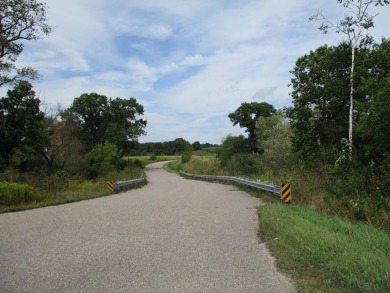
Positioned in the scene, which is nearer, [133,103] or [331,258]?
[331,258]

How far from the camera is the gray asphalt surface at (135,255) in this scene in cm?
521

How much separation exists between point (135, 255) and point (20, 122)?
30565 millimetres

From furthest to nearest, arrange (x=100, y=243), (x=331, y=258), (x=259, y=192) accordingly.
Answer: (x=259, y=192) < (x=100, y=243) < (x=331, y=258)

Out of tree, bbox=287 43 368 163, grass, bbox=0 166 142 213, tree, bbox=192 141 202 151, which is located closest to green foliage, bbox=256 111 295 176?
tree, bbox=287 43 368 163

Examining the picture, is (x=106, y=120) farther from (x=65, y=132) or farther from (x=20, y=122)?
(x=20, y=122)

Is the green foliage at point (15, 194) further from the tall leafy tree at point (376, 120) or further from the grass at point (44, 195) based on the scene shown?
the tall leafy tree at point (376, 120)

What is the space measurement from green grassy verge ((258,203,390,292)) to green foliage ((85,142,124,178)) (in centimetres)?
3146

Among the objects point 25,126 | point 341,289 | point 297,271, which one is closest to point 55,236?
point 297,271

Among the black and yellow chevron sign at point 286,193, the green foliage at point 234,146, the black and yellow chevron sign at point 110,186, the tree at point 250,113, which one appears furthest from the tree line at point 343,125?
the tree at point 250,113

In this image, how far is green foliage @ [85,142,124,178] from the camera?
40562 millimetres

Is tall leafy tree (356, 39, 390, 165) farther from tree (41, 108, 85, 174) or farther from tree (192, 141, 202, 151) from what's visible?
tree (192, 141, 202, 151)

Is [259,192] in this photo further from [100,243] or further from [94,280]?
[94,280]

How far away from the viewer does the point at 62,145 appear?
45.3 metres

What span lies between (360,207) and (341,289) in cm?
745
